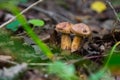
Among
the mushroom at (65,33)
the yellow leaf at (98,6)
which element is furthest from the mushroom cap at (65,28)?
the yellow leaf at (98,6)

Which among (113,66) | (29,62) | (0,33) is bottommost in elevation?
(113,66)

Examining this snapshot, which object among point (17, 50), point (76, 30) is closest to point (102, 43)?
point (76, 30)

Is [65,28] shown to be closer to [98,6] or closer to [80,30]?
[80,30]

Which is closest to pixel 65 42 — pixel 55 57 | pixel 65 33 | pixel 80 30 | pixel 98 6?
pixel 65 33

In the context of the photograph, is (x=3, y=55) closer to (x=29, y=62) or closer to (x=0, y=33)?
(x=29, y=62)

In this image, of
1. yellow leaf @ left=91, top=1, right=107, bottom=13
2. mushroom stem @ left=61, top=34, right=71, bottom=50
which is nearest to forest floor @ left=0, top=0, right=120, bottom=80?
mushroom stem @ left=61, top=34, right=71, bottom=50

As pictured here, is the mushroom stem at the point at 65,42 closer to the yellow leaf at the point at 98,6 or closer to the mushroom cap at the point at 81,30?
the mushroom cap at the point at 81,30
